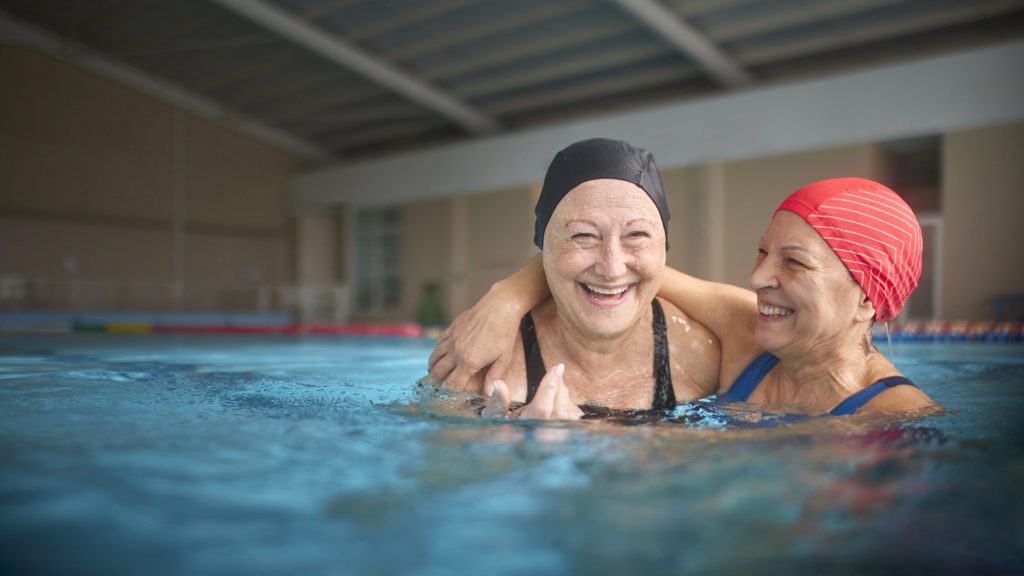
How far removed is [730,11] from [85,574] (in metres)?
13.6

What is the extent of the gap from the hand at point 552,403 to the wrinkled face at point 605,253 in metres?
0.39

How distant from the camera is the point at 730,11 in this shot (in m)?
12.9

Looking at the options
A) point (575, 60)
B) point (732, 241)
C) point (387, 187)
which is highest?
point (575, 60)

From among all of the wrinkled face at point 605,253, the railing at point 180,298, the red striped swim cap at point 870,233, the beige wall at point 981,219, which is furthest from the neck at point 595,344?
the railing at point 180,298

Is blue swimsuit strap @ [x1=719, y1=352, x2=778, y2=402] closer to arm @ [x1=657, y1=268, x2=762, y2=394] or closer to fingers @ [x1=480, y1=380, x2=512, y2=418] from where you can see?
arm @ [x1=657, y1=268, x2=762, y2=394]

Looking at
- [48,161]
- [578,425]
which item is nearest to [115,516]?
[578,425]

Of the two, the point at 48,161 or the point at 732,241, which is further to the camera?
the point at 48,161

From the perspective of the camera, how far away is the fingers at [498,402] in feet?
7.20

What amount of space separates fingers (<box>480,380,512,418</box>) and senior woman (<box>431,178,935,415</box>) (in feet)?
1.19

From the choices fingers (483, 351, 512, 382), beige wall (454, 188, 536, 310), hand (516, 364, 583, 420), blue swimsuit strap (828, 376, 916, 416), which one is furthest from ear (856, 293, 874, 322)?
beige wall (454, 188, 536, 310)

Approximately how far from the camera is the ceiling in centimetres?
1285

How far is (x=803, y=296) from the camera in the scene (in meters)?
2.35

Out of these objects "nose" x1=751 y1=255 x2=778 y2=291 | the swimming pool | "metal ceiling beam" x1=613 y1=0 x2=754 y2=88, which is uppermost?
"metal ceiling beam" x1=613 y1=0 x2=754 y2=88

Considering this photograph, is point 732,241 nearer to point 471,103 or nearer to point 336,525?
point 471,103
